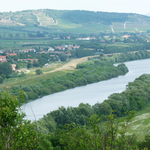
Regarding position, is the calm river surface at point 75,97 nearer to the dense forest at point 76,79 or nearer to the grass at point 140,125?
the dense forest at point 76,79

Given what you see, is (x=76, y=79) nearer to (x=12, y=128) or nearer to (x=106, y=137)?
(x=106, y=137)

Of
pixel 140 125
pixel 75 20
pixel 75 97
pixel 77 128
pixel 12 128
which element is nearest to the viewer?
pixel 12 128

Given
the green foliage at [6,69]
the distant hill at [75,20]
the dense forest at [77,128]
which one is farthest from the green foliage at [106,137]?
the distant hill at [75,20]

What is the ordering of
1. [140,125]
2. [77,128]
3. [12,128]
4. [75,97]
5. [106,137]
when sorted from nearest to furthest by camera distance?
[12,128] → [106,137] → [77,128] → [140,125] → [75,97]

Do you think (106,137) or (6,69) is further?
(6,69)

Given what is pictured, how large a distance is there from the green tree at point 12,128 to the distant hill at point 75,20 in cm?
7878

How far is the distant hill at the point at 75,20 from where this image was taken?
8619 centimetres

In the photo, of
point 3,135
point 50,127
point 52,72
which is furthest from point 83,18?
point 3,135

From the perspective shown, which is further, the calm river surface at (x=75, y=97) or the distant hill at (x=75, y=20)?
the distant hill at (x=75, y=20)

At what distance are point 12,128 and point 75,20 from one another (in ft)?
316

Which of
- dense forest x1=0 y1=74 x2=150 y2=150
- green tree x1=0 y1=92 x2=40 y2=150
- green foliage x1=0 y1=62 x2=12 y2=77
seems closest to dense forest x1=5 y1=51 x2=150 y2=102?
green foliage x1=0 y1=62 x2=12 y2=77

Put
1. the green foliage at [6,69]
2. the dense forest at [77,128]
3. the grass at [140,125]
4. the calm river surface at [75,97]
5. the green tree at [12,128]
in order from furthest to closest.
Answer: the green foliage at [6,69] < the calm river surface at [75,97] < the grass at [140,125] < the dense forest at [77,128] < the green tree at [12,128]

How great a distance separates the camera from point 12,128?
412cm

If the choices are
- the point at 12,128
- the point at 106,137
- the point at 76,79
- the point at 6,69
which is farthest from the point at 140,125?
the point at 6,69
